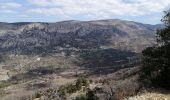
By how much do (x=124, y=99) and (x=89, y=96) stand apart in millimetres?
6484

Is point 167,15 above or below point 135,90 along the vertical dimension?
above

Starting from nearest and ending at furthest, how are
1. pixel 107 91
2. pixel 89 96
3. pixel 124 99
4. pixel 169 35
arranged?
pixel 124 99 < pixel 107 91 < pixel 89 96 < pixel 169 35

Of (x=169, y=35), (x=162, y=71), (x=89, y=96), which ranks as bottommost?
(x=89, y=96)

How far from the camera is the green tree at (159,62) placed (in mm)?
27309

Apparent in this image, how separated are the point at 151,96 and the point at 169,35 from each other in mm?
9379

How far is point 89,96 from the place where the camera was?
2828 centimetres

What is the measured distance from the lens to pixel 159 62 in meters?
29.2

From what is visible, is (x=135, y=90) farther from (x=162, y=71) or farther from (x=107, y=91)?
(x=162, y=71)

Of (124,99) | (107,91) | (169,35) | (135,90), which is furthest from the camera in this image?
(169,35)

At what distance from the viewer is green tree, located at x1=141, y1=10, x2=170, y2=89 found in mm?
27309

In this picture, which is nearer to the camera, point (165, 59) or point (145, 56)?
point (165, 59)

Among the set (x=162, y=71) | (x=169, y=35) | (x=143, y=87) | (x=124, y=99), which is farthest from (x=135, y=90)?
(x=169, y=35)

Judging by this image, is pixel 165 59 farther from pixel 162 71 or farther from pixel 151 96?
pixel 151 96

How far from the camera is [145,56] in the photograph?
3212 centimetres
